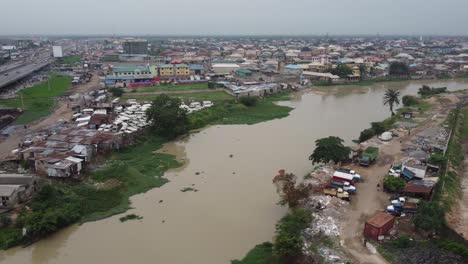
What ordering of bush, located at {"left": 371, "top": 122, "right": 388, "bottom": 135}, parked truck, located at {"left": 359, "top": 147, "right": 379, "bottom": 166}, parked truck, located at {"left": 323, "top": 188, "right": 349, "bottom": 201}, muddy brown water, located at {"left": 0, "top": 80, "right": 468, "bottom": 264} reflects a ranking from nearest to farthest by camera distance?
1. muddy brown water, located at {"left": 0, "top": 80, "right": 468, "bottom": 264}
2. parked truck, located at {"left": 323, "top": 188, "right": 349, "bottom": 201}
3. parked truck, located at {"left": 359, "top": 147, "right": 379, "bottom": 166}
4. bush, located at {"left": 371, "top": 122, "right": 388, "bottom": 135}

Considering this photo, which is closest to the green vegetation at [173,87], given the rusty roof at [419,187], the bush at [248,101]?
the bush at [248,101]

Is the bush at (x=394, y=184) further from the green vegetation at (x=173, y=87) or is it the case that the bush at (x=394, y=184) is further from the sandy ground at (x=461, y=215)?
the green vegetation at (x=173, y=87)

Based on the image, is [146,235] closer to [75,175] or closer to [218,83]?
[75,175]

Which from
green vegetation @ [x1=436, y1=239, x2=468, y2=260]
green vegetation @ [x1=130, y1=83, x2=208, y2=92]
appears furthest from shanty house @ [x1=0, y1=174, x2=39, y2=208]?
green vegetation @ [x1=130, y1=83, x2=208, y2=92]

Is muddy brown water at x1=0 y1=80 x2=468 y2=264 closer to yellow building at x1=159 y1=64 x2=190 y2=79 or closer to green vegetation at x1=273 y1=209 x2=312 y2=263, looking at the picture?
green vegetation at x1=273 y1=209 x2=312 y2=263

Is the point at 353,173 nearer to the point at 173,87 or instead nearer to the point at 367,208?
the point at 367,208

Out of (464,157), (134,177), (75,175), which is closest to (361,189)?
(464,157)
